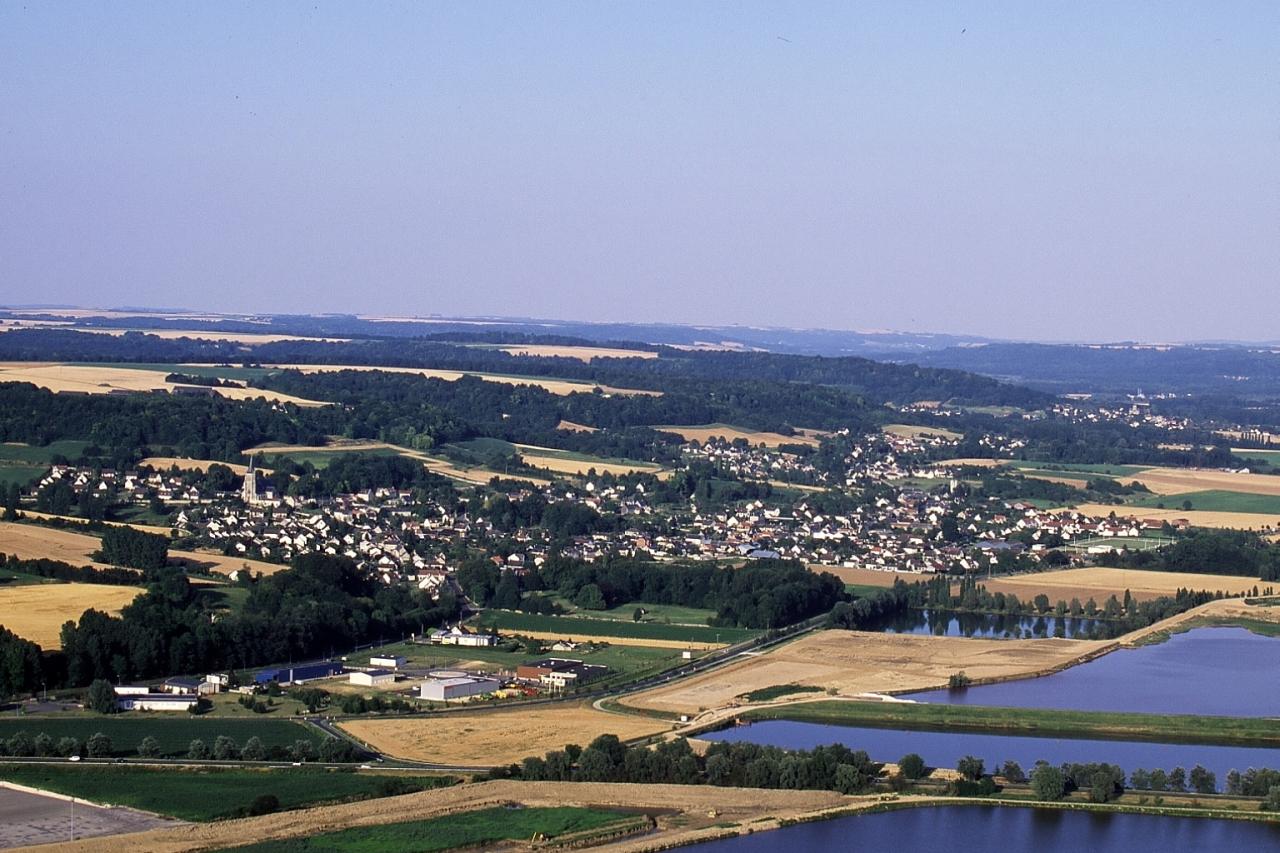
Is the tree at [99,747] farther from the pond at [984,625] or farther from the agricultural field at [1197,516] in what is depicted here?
the agricultural field at [1197,516]

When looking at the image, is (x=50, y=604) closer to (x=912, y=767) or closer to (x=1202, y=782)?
(x=912, y=767)

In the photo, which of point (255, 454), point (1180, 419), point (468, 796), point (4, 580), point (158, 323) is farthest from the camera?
point (158, 323)

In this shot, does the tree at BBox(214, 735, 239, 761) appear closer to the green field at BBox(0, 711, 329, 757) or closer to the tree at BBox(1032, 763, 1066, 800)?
the green field at BBox(0, 711, 329, 757)

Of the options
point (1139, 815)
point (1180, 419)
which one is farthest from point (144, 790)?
point (1180, 419)

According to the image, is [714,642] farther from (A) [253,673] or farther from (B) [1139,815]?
Result: (B) [1139,815]

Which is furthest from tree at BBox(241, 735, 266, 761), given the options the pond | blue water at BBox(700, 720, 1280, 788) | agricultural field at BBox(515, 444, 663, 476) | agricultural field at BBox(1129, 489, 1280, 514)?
agricultural field at BBox(1129, 489, 1280, 514)

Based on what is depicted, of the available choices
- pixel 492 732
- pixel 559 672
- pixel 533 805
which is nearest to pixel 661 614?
pixel 559 672
